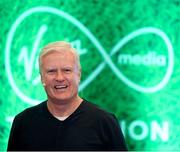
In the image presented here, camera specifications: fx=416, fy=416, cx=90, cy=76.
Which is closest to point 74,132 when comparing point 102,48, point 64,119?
point 64,119

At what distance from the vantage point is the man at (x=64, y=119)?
161 centimetres

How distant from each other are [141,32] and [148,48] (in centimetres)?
12

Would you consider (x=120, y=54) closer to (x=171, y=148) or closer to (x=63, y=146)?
(x=171, y=148)

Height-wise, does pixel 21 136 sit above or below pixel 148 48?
below

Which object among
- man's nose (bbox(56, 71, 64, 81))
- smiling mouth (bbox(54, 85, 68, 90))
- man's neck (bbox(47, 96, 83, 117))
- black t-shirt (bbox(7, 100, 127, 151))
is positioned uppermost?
man's nose (bbox(56, 71, 64, 81))

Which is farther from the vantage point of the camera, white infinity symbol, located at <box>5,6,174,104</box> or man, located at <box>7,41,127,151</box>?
white infinity symbol, located at <box>5,6,174,104</box>

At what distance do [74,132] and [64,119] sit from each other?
0.07 m

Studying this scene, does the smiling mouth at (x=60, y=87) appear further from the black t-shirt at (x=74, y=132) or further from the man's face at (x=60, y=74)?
the black t-shirt at (x=74, y=132)

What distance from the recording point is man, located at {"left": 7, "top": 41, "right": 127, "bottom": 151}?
1610 millimetres

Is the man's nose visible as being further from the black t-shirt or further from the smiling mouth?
the black t-shirt

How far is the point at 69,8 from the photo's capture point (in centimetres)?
282

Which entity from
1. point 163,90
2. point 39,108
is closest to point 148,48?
point 163,90

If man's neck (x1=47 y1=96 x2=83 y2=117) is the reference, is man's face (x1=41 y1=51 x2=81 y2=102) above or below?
above

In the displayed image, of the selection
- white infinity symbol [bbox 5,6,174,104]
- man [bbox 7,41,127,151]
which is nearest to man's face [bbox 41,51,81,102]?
man [bbox 7,41,127,151]
